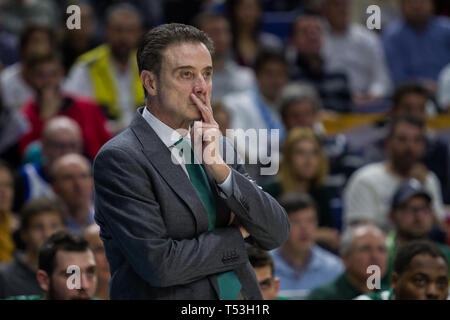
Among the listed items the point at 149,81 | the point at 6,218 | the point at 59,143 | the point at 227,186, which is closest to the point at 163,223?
the point at 227,186

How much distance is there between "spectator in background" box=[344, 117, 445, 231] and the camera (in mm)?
5301

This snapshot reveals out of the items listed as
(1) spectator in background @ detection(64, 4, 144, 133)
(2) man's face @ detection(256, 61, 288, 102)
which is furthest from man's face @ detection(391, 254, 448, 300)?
(1) spectator in background @ detection(64, 4, 144, 133)

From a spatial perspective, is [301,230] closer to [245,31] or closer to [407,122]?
[407,122]

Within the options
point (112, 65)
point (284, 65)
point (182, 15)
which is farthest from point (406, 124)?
point (182, 15)

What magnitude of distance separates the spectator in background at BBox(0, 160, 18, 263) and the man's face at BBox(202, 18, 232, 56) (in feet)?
6.83

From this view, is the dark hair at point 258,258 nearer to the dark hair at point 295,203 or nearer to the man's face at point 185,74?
the man's face at point 185,74

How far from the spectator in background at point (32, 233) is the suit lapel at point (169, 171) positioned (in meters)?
2.01

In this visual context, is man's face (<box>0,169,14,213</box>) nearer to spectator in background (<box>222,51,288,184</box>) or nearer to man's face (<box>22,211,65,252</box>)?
man's face (<box>22,211,65,252</box>)

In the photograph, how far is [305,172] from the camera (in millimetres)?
5316

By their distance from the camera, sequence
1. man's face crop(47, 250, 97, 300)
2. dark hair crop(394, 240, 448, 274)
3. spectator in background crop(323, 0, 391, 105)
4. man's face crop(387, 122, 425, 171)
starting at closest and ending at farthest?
man's face crop(47, 250, 97, 300) → dark hair crop(394, 240, 448, 274) → man's face crop(387, 122, 425, 171) → spectator in background crop(323, 0, 391, 105)

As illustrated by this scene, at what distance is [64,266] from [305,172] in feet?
8.58

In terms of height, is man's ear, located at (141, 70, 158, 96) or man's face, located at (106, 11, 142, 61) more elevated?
man's face, located at (106, 11, 142, 61)
